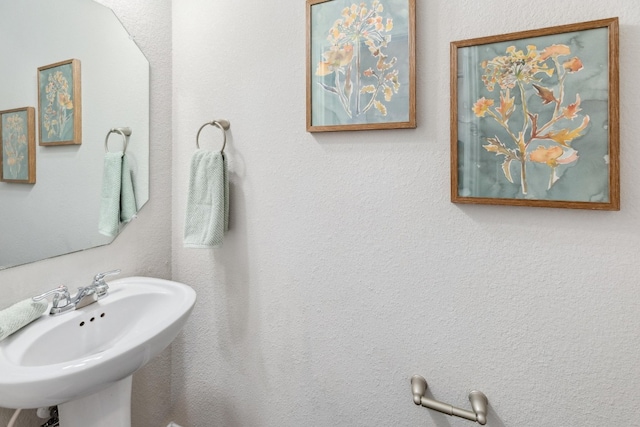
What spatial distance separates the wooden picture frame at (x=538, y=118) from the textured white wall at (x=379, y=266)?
0.04 m

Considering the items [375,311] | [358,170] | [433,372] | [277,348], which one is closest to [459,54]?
[358,170]

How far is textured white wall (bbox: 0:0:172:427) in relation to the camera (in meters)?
1.27

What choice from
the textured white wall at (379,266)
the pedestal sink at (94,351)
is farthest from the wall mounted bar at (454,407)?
the pedestal sink at (94,351)

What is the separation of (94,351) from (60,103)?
2.56ft

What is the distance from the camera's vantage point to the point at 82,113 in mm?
1165

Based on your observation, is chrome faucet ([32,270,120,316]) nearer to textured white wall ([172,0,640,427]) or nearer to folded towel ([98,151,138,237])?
folded towel ([98,151,138,237])

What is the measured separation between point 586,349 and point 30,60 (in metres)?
1.71

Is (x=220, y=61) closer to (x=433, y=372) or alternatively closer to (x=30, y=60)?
(x=30, y=60)

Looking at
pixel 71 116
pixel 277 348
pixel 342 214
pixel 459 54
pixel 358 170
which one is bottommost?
pixel 277 348

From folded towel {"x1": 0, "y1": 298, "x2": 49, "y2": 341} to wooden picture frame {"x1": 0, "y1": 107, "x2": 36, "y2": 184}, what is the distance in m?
0.35

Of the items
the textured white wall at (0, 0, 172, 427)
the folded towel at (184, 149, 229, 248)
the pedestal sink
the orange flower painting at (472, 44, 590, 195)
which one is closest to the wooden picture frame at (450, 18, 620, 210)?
the orange flower painting at (472, 44, 590, 195)

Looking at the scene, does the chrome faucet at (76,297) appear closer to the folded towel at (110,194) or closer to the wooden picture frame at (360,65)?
the folded towel at (110,194)

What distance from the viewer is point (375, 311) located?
1.14 m

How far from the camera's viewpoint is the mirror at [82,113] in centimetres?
99
